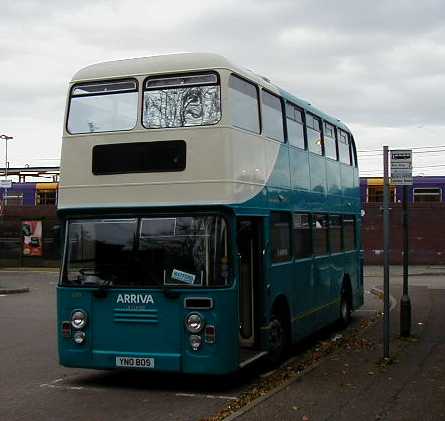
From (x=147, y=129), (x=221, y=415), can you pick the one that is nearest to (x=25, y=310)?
(x=147, y=129)

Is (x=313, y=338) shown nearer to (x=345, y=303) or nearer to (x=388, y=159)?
(x=345, y=303)

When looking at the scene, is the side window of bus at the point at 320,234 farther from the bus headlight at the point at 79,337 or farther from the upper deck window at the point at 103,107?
the bus headlight at the point at 79,337

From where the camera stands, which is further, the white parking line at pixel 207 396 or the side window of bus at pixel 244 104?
the side window of bus at pixel 244 104

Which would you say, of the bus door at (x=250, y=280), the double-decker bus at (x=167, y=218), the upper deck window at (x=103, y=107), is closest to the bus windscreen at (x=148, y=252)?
the double-decker bus at (x=167, y=218)

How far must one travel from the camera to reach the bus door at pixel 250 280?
385 inches

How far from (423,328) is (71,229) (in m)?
8.19

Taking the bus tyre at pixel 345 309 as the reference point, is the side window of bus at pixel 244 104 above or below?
above

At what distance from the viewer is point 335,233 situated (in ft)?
47.3

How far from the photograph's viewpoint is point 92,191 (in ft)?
30.5

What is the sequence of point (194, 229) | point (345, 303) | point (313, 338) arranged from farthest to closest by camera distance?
point (345, 303) < point (313, 338) < point (194, 229)

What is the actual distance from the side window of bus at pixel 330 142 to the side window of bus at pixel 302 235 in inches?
82.3

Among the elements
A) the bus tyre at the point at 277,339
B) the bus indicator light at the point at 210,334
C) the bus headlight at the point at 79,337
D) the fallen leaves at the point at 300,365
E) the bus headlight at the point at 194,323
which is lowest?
the fallen leaves at the point at 300,365

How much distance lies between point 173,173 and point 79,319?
7.17 feet

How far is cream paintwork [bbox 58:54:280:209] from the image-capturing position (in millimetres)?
8805
